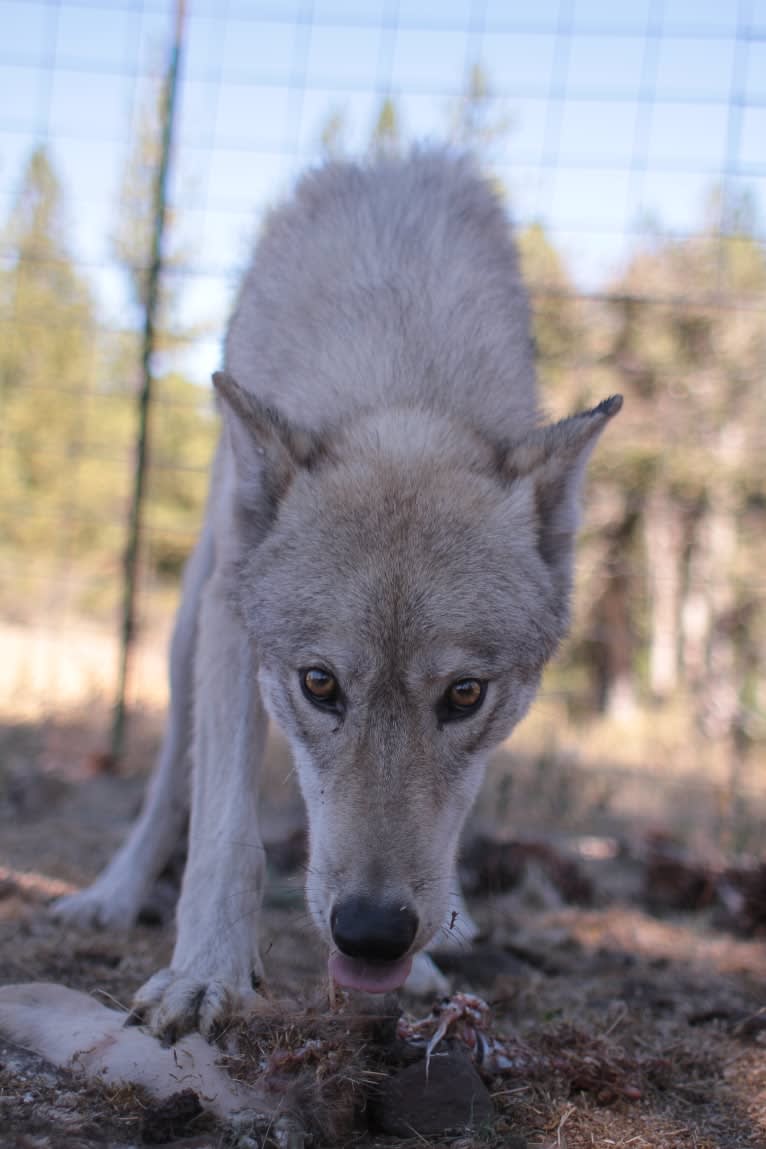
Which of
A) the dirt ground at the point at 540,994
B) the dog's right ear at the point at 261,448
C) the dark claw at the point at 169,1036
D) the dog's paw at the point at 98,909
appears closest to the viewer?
the dirt ground at the point at 540,994

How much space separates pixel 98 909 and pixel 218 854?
1089mm

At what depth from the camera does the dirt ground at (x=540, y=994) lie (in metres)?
1.98

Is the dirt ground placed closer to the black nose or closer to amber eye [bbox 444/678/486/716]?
the black nose

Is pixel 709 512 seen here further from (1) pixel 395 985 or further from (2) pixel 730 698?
(1) pixel 395 985

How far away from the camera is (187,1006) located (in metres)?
2.32

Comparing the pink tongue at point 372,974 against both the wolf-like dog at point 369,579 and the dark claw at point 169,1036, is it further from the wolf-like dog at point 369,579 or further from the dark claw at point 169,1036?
the dark claw at point 169,1036

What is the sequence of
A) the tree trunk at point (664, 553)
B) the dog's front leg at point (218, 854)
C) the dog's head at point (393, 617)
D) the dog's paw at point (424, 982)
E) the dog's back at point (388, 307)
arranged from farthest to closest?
the tree trunk at point (664, 553)
the dog's paw at point (424, 982)
the dog's back at point (388, 307)
the dog's front leg at point (218, 854)
the dog's head at point (393, 617)

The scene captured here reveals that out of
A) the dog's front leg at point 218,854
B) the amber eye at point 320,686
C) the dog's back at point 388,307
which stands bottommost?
the dog's front leg at point 218,854

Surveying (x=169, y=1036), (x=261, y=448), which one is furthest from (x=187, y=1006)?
(x=261, y=448)

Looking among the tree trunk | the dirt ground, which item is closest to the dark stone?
the dirt ground

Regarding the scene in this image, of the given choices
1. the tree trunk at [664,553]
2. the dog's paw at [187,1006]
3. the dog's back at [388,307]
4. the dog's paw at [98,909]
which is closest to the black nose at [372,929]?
the dog's paw at [187,1006]

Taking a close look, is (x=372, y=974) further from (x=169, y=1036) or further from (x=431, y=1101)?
(x=169, y=1036)

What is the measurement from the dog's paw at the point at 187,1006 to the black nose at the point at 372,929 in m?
0.46

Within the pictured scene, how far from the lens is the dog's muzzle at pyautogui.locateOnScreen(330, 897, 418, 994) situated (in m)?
1.99
